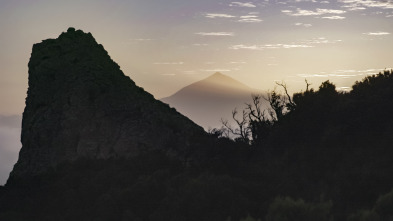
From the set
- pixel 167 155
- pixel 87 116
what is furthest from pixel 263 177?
pixel 87 116

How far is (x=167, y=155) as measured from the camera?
54781 millimetres

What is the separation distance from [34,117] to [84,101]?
486cm

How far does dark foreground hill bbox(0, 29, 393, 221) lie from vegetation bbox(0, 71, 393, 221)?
80 mm

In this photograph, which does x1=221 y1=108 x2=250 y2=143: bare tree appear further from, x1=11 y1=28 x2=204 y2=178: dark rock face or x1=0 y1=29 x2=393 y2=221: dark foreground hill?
x1=11 y1=28 x2=204 y2=178: dark rock face

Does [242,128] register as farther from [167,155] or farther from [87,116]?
[87,116]

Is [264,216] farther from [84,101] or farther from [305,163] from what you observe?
[84,101]

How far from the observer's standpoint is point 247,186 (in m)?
47.6

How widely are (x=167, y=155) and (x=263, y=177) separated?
8.12 meters

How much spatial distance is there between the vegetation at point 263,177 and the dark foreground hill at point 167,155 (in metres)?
0.08

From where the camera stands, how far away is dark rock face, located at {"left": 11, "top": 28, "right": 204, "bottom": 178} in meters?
55.6

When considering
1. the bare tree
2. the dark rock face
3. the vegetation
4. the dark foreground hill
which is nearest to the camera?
the vegetation

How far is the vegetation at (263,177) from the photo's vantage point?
44281 mm

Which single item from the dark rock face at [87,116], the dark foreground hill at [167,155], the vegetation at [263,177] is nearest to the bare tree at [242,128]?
the dark foreground hill at [167,155]

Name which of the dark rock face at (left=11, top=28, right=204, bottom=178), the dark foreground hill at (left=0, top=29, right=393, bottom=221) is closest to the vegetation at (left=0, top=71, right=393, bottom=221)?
the dark foreground hill at (left=0, top=29, right=393, bottom=221)
